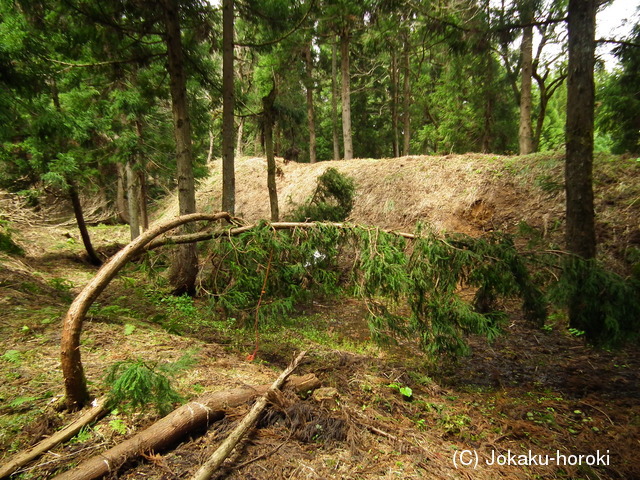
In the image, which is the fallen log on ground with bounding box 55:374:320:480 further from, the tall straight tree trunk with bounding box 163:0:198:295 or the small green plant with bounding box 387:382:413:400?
Answer: the tall straight tree trunk with bounding box 163:0:198:295

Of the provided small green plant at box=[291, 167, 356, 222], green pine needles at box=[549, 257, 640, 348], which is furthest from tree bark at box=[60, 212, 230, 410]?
small green plant at box=[291, 167, 356, 222]

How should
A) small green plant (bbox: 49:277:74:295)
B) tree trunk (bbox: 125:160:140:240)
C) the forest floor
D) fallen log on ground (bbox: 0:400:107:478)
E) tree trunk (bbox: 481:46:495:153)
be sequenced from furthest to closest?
tree trunk (bbox: 481:46:495:153), tree trunk (bbox: 125:160:140:240), small green plant (bbox: 49:277:74:295), the forest floor, fallen log on ground (bbox: 0:400:107:478)

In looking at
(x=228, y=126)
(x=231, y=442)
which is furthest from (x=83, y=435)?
(x=228, y=126)

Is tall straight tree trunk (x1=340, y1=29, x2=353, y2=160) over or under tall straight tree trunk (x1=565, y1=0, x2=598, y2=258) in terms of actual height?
over

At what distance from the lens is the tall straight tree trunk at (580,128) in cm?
523

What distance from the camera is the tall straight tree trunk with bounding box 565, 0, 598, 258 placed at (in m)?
5.23

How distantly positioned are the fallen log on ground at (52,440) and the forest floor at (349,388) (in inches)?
2.3

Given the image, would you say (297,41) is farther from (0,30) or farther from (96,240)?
(96,240)

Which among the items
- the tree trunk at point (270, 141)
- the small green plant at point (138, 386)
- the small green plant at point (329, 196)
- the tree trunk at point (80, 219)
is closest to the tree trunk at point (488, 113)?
the small green plant at point (329, 196)

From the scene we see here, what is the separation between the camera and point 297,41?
29.0 ft

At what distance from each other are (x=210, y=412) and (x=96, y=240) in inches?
576

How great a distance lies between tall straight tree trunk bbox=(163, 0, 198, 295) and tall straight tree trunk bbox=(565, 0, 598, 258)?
7742 mm

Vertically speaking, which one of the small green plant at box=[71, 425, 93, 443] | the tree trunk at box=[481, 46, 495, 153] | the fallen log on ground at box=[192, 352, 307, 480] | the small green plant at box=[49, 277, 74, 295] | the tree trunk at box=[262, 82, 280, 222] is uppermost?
the tree trunk at box=[481, 46, 495, 153]

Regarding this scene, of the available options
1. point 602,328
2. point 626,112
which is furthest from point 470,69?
point 602,328
